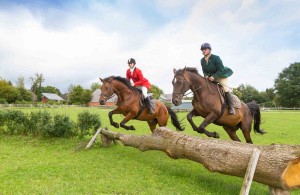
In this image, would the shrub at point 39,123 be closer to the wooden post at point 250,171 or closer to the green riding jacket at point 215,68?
the green riding jacket at point 215,68

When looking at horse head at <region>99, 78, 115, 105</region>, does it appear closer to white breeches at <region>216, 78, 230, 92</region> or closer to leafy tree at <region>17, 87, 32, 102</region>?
white breeches at <region>216, 78, 230, 92</region>

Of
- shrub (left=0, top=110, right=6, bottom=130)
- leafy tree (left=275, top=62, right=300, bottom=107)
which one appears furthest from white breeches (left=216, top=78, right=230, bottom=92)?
leafy tree (left=275, top=62, right=300, bottom=107)

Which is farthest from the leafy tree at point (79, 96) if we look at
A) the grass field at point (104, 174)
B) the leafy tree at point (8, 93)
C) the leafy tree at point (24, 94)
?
the grass field at point (104, 174)

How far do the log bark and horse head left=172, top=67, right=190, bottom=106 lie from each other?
91cm

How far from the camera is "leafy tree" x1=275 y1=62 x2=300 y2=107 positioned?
64.8 meters

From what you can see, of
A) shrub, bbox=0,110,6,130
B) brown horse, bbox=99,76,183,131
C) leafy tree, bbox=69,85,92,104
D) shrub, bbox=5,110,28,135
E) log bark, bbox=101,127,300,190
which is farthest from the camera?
leafy tree, bbox=69,85,92,104

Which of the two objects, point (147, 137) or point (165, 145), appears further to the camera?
point (147, 137)

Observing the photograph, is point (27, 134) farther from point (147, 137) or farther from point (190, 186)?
point (190, 186)

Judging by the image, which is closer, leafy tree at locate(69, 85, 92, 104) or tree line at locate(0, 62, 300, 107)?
tree line at locate(0, 62, 300, 107)

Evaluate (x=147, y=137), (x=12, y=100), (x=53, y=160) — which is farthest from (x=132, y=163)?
(x=12, y=100)

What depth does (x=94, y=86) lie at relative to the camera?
366ft

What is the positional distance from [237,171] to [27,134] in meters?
9.73

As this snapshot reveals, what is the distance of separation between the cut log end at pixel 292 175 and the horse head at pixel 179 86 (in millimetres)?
3109

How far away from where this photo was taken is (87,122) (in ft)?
35.1
